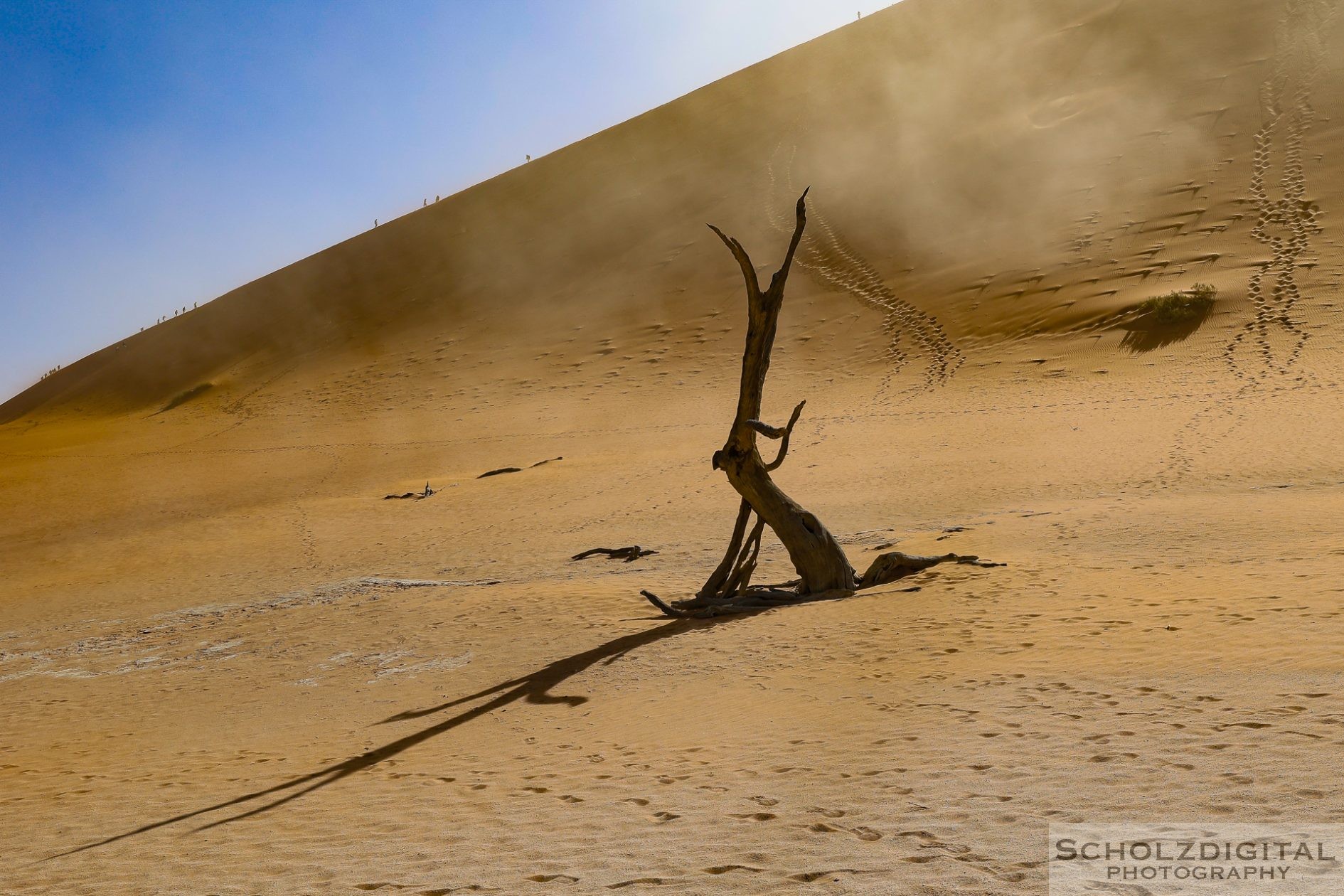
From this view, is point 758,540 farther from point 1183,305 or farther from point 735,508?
point 1183,305

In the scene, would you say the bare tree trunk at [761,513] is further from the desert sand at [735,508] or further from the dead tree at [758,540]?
the desert sand at [735,508]

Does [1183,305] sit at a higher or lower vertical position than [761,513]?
higher

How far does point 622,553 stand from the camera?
13.6 meters

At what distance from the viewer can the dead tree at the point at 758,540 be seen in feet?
31.6

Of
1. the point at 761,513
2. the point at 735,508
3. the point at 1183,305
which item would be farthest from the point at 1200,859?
the point at 1183,305

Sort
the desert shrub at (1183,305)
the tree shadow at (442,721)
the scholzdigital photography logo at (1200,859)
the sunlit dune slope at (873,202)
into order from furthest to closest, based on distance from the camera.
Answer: the sunlit dune slope at (873,202)
the desert shrub at (1183,305)
the tree shadow at (442,721)
the scholzdigital photography logo at (1200,859)

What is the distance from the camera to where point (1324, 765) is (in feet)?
13.7

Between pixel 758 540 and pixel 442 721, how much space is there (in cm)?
407

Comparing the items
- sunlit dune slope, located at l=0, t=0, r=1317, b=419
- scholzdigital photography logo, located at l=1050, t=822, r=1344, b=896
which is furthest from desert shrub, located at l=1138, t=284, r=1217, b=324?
scholzdigital photography logo, located at l=1050, t=822, r=1344, b=896

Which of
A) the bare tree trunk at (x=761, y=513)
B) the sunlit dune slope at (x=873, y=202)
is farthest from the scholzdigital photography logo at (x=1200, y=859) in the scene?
the sunlit dune slope at (x=873, y=202)

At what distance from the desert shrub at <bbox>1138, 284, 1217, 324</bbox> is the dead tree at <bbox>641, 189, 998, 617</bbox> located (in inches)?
590

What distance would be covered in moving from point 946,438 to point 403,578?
10418 millimetres

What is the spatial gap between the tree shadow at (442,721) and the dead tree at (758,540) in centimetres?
50

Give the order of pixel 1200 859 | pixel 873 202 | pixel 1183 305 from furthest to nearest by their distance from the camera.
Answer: pixel 873 202 → pixel 1183 305 → pixel 1200 859
